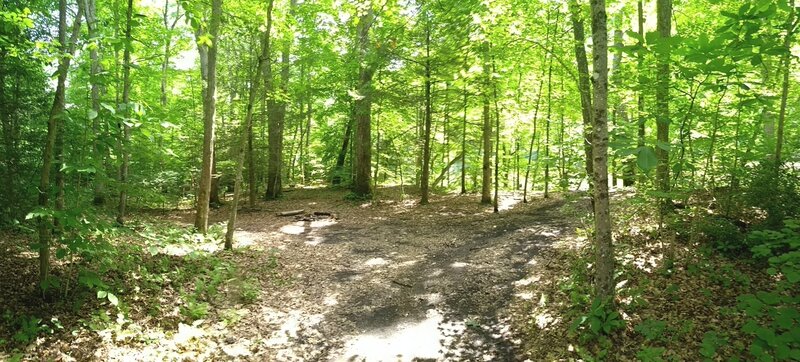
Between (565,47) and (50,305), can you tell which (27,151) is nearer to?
(50,305)

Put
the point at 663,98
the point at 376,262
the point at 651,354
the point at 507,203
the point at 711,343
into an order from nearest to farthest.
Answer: the point at 711,343, the point at 651,354, the point at 663,98, the point at 376,262, the point at 507,203

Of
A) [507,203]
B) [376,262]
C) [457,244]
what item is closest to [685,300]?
[457,244]

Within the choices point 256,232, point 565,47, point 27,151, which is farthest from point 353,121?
point 27,151

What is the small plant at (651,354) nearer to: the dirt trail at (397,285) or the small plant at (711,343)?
the small plant at (711,343)

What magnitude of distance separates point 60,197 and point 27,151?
3048 millimetres

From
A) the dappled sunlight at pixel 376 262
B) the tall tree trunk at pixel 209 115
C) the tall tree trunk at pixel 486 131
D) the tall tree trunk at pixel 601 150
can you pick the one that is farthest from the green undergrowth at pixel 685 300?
the tall tree trunk at pixel 209 115

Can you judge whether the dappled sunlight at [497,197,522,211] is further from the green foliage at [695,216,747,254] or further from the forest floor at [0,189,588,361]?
the green foliage at [695,216,747,254]

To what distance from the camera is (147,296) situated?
5.88 m

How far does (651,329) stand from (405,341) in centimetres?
306

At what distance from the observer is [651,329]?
180 inches

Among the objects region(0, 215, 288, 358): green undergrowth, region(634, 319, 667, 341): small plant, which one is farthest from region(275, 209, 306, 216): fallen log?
region(634, 319, 667, 341): small plant

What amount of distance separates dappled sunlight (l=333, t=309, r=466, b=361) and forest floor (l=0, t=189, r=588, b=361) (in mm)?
15

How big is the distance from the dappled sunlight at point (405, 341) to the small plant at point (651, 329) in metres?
2.31

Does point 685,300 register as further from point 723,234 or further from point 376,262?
point 376,262
